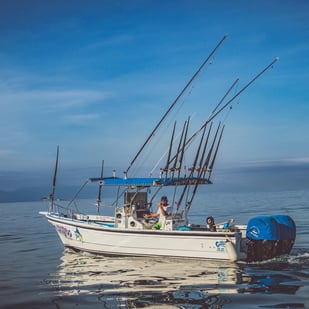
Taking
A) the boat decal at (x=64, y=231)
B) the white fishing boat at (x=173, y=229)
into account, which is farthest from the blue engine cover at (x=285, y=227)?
the boat decal at (x=64, y=231)

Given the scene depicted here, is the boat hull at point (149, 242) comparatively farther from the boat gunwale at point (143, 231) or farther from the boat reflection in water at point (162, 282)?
the boat reflection in water at point (162, 282)

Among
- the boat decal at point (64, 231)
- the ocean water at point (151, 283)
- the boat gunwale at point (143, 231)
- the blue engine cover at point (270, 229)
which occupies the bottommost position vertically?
the ocean water at point (151, 283)

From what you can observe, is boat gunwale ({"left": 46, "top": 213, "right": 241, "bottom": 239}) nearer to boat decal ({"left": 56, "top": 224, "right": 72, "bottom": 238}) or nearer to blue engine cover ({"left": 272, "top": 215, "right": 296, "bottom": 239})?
boat decal ({"left": 56, "top": 224, "right": 72, "bottom": 238})

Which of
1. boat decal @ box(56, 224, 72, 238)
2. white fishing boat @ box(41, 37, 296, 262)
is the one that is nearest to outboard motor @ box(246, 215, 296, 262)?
white fishing boat @ box(41, 37, 296, 262)

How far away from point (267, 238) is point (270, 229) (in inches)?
13.3

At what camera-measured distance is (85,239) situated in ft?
66.6

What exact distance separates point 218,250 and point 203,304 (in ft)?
18.2

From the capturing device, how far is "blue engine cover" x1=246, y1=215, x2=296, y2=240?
1642cm

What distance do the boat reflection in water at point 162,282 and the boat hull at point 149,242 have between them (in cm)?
33

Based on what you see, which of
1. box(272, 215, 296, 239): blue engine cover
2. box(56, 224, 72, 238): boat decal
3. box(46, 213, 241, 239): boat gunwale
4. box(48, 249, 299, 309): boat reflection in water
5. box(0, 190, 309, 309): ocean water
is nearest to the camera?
box(0, 190, 309, 309): ocean water

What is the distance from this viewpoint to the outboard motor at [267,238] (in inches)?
647

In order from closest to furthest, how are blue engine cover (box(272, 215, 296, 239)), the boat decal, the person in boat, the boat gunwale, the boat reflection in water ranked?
1. the boat reflection in water
2. the boat gunwale
3. blue engine cover (box(272, 215, 296, 239))
4. the person in boat
5. the boat decal

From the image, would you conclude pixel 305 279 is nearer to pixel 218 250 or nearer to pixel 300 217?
pixel 218 250

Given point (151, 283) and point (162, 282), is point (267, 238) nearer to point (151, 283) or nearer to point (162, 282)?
point (162, 282)
